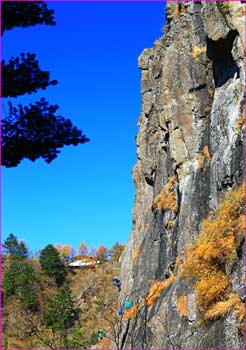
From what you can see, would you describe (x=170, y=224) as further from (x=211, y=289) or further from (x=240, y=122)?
(x=211, y=289)

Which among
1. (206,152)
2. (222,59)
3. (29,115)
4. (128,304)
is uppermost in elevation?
(222,59)

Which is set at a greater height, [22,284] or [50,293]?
[22,284]

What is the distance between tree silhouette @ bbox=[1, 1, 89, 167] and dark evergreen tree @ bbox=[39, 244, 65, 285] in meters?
60.4

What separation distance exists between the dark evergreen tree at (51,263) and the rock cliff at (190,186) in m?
31.6

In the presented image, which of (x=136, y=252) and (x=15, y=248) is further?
(x=15, y=248)

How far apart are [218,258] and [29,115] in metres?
12.9

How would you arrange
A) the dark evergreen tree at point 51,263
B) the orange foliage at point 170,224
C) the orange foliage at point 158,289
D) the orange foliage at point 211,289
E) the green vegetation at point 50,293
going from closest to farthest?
the orange foliage at point 211,289, the orange foliage at point 158,289, the orange foliage at point 170,224, the green vegetation at point 50,293, the dark evergreen tree at point 51,263

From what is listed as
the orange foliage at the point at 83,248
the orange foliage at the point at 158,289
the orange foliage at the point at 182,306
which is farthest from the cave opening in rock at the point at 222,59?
the orange foliage at the point at 83,248

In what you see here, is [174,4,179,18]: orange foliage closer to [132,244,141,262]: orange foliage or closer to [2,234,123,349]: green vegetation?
[132,244,141,262]: orange foliage

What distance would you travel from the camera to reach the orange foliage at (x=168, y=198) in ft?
89.4

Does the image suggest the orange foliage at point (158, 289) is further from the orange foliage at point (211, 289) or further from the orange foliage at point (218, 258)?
the orange foliage at point (211, 289)

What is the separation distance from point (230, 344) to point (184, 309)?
13.2 ft

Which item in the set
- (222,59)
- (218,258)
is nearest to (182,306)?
(218,258)

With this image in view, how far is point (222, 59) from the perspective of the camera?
24.4 meters
